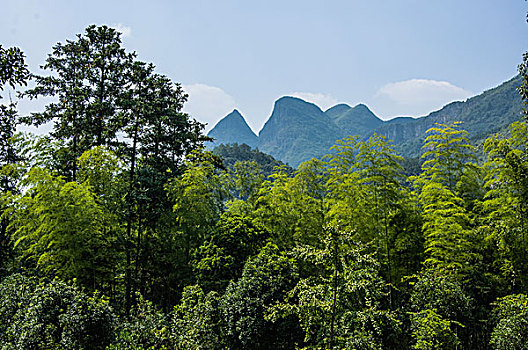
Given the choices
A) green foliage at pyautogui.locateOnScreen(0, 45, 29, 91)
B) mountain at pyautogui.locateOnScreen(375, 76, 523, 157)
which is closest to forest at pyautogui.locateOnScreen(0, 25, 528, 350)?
green foliage at pyautogui.locateOnScreen(0, 45, 29, 91)

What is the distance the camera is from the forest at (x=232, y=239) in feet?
24.0

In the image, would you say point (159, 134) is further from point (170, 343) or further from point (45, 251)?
point (170, 343)

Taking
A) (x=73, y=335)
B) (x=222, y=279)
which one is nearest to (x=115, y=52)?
(x=222, y=279)

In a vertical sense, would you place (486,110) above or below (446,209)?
above

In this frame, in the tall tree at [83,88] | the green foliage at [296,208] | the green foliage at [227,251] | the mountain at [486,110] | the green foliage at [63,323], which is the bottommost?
the green foliage at [63,323]

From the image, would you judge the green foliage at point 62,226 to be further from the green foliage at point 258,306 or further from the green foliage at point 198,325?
the green foliage at point 258,306

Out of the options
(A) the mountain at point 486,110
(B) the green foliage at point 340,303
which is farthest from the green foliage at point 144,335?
(A) the mountain at point 486,110

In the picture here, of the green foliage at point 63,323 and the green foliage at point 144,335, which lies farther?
the green foliage at point 144,335

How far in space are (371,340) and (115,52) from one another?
43.9 ft

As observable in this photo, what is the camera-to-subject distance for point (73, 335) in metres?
6.79

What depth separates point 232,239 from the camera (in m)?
10.5

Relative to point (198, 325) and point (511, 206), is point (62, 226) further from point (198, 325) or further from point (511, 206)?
point (511, 206)

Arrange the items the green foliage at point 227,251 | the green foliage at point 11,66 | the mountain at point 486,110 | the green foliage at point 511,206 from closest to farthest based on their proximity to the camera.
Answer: the green foliage at point 11,66
the green foliage at point 511,206
the green foliage at point 227,251
the mountain at point 486,110

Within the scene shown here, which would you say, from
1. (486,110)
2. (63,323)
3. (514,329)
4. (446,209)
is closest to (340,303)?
(514,329)
